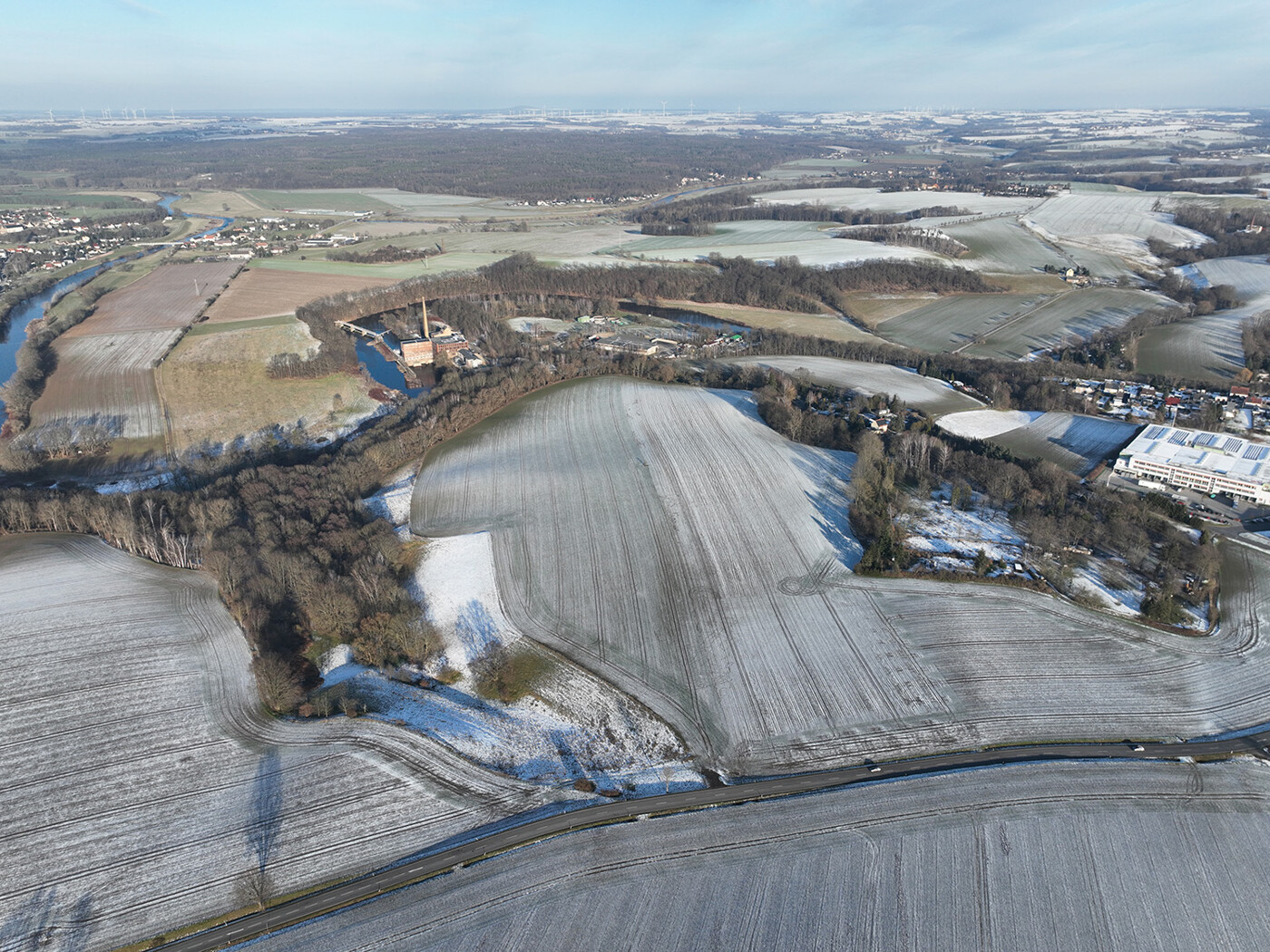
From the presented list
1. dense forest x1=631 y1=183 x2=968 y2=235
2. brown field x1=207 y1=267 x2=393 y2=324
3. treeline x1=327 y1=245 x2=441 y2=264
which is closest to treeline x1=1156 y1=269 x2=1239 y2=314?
dense forest x1=631 y1=183 x2=968 y2=235

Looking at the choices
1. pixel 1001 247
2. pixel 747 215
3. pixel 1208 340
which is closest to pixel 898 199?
pixel 747 215

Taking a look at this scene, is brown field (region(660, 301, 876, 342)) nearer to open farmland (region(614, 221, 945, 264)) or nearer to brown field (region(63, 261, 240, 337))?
open farmland (region(614, 221, 945, 264))

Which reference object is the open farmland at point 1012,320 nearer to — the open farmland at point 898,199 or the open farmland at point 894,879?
the open farmland at point 894,879

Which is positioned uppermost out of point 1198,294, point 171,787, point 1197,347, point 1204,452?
point 1198,294

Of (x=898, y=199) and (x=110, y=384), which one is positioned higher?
(x=898, y=199)

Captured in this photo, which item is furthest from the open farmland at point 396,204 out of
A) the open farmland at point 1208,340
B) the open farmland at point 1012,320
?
the open farmland at point 1208,340

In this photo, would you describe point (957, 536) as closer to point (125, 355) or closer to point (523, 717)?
point (523, 717)
